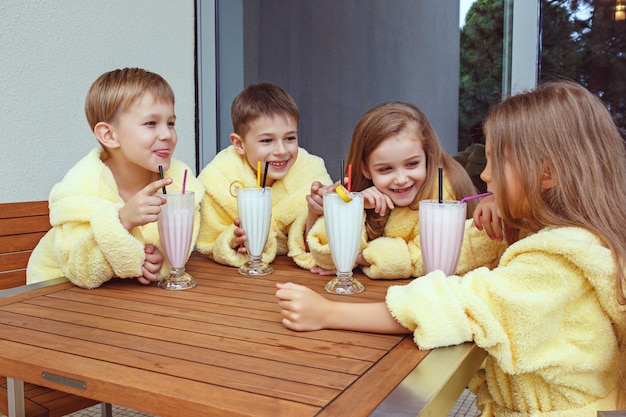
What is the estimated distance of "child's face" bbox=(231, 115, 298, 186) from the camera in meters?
1.78

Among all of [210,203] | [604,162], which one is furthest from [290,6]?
[604,162]

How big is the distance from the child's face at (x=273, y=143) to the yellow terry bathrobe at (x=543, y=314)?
921 millimetres

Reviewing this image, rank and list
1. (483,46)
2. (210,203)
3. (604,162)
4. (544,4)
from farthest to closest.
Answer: (483,46) < (544,4) < (210,203) < (604,162)

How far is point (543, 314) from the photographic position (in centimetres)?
89

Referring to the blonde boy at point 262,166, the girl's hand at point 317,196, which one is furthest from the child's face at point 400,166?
the blonde boy at point 262,166

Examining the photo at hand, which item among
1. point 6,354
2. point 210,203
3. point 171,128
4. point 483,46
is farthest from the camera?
point 483,46

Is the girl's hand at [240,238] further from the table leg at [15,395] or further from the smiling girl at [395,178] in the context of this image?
the table leg at [15,395]

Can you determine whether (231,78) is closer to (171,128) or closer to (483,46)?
(483,46)

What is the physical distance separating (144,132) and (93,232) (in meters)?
0.36

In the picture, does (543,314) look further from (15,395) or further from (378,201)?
(15,395)

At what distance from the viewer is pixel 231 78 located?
3.37 meters

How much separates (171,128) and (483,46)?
1.57 meters

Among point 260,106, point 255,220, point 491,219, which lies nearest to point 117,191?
point 255,220

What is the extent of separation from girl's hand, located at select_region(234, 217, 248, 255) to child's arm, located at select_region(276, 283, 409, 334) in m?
0.48
